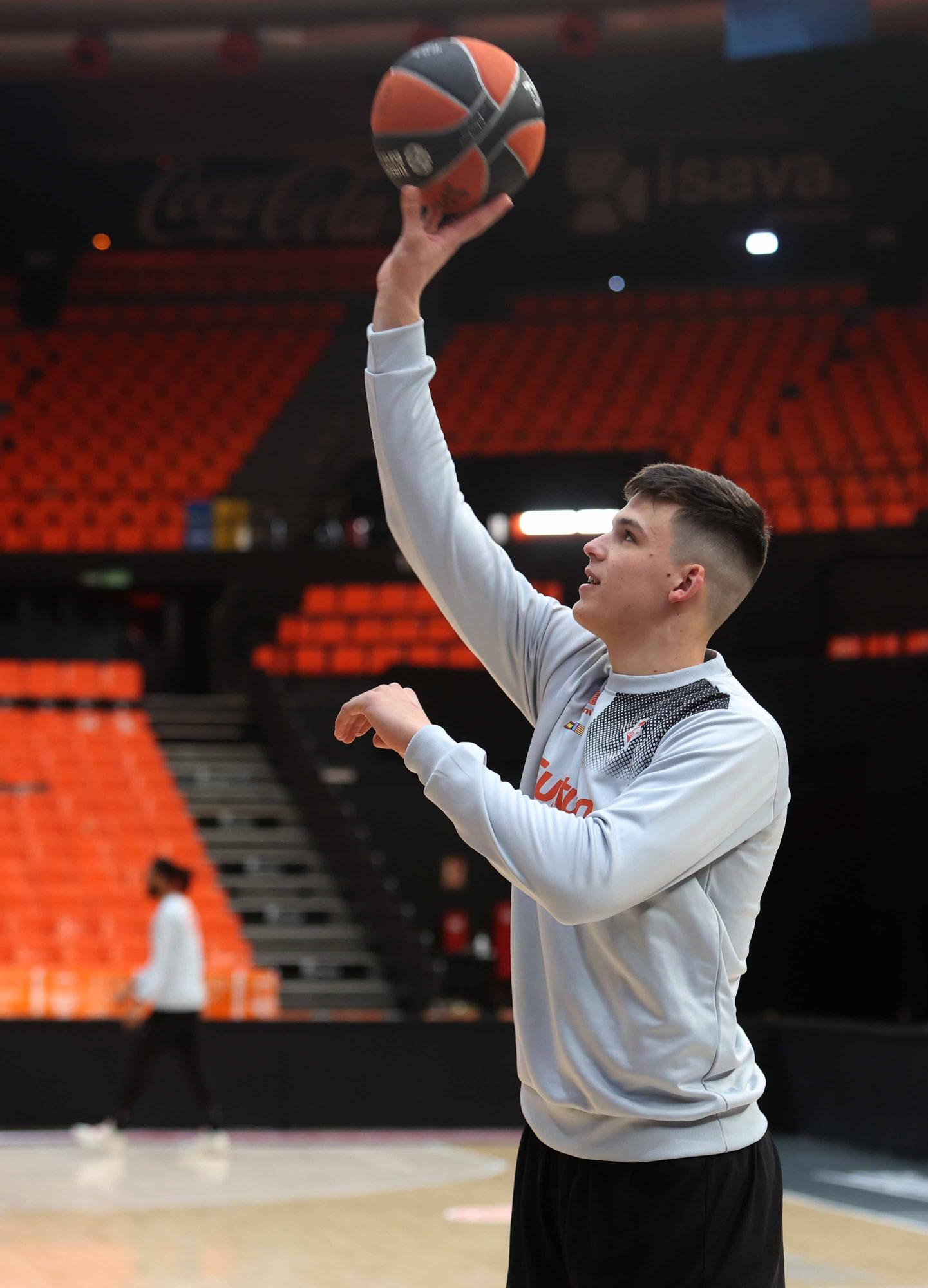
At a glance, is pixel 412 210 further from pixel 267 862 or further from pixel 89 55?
pixel 89 55

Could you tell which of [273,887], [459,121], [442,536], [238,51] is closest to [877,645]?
[273,887]

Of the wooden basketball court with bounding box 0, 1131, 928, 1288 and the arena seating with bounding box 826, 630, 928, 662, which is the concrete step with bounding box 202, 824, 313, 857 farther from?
the arena seating with bounding box 826, 630, 928, 662

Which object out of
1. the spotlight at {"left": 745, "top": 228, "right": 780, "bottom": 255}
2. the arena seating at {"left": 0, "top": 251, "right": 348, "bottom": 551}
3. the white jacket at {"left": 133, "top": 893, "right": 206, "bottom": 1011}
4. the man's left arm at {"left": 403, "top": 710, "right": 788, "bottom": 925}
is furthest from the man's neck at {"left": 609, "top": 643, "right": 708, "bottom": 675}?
the spotlight at {"left": 745, "top": 228, "right": 780, "bottom": 255}

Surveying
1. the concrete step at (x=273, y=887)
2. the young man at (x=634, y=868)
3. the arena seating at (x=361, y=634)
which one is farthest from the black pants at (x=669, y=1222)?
the arena seating at (x=361, y=634)

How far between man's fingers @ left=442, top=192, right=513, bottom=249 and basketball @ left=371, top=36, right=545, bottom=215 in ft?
0.28

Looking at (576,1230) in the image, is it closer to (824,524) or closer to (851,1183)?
(851,1183)

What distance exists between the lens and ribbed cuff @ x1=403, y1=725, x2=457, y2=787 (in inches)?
76.1

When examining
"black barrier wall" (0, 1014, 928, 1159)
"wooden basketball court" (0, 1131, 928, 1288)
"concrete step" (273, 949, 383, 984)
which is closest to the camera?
"wooden basketball court" (0, 1131, 928, 1288)

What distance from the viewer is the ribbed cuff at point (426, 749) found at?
6.34 feet

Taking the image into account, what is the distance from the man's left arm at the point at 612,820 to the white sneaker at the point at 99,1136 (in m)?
7.84

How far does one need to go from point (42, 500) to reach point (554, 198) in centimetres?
671

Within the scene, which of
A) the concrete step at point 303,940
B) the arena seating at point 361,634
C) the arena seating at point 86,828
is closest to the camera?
the arena seating at point 86,828

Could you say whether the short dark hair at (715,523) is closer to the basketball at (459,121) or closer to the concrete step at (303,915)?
the basketball at (459,121)

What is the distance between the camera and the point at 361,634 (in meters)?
15.9
